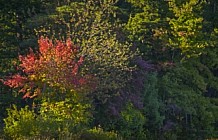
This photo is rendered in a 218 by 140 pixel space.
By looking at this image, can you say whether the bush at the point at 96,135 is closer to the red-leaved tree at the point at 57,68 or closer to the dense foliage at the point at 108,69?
the dense foliage at the point at 108,69

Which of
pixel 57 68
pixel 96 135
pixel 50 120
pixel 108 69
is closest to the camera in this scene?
pixel 50 120

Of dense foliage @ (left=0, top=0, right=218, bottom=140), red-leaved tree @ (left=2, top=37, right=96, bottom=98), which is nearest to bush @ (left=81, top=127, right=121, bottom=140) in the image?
dense foliage @ (left=0, top=0, right=218, bottom=140)

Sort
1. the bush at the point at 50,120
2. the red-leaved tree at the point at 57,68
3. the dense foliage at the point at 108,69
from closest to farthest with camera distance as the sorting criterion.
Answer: the bush at the point at 50,120
the red-leaved tree at the point at 57,68
the dense foliage at the point at 108,69

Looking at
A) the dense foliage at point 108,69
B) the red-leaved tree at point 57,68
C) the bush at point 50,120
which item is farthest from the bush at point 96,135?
the red-leaved tree at point 57,68

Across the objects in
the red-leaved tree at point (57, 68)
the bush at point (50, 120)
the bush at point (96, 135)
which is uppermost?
the red-leaved tree at point (57, 68)

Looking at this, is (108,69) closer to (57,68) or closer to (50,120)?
(57,68)

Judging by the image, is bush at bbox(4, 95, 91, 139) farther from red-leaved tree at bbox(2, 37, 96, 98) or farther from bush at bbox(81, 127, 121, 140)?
red-leaved tree at bbox(2, 37, 96, 98)

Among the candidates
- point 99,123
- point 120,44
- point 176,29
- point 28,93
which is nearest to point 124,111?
point 99,123

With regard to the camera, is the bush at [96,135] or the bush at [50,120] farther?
the bush at [96,135]

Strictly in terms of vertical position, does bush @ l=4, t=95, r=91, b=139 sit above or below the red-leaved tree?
below

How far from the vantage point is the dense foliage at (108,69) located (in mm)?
17094

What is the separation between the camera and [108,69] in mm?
19047

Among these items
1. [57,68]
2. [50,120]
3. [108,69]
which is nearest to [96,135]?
[50,120]

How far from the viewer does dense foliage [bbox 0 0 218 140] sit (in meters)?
17.1
